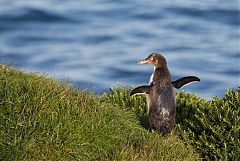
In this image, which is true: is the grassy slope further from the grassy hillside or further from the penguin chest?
the penguin chest

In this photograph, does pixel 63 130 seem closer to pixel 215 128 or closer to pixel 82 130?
pixel 82 130

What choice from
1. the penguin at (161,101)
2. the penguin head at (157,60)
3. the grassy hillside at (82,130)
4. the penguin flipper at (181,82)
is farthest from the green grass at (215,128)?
the penguin head at (157,60)

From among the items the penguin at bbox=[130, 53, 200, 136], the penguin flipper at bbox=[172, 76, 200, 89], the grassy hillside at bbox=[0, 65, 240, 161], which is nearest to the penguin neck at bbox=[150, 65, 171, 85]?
the penguin at bbox=[130, 53, 200, 136]

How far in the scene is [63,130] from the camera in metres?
10.4

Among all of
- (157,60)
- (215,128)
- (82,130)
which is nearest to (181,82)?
(157,60)

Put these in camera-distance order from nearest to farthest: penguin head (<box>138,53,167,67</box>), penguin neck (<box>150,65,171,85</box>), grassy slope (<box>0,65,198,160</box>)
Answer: grassy slope (<box>0,65,198,160</box>)
penguin neck (<box>150,65,171,85</box>)
penguin head (<box>138,53,167,67</box>)

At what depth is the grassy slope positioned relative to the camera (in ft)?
33.2

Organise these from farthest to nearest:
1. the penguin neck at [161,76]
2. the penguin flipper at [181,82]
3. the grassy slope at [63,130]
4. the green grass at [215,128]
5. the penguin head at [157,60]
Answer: the penguin head at [157,60]
the penguin flipper at [181,82]
the penguin neck at [161,76]
the green grass at [215,128]
the grassy slope at [63,130]

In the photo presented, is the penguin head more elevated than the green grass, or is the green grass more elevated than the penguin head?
the penguin head

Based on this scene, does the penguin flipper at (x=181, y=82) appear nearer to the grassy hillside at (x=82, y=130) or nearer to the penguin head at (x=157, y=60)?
the penguin head at (x=157, y=60)

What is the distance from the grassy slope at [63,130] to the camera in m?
10.1

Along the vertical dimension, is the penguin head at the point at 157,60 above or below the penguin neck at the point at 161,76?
above

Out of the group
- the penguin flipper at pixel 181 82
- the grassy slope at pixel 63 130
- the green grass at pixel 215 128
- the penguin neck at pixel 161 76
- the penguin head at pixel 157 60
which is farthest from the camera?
the penguin head at pixel 157 60

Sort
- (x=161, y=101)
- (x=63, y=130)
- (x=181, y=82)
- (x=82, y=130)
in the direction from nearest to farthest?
(x=63, y=130) → (x=82, y=130) → (x=161, y=101) → (x=181, y=82)
